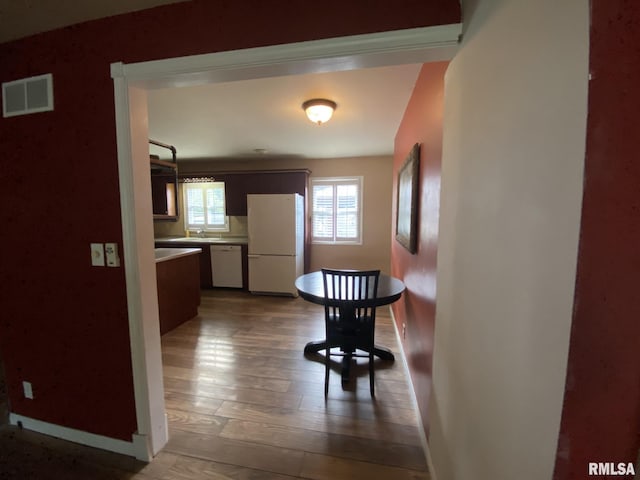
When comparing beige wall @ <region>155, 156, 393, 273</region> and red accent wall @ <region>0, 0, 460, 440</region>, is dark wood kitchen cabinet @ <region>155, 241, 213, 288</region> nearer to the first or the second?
beige wall @ <region>155, 156, 393, 273</region>

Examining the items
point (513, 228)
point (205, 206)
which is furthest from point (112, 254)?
point (205, 206)

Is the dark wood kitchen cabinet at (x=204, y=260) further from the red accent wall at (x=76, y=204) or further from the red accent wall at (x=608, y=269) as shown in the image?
the red accent wall at (x=608, y=269)

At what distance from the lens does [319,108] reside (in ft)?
7.14

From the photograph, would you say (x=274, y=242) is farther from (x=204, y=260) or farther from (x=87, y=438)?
(x=87, y=438)

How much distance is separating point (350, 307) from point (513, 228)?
148 cm

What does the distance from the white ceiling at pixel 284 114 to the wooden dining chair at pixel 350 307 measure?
4.74ft

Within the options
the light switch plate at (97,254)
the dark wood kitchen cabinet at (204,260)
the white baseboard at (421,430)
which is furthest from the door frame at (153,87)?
the dark wood kitchen cabinet at (204,260)

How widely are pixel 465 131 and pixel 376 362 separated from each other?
6.84 feet

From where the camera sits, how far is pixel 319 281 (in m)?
2.35

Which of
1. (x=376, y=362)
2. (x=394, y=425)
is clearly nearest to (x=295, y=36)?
(x=394, y=425)

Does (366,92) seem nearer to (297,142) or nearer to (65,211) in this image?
(297,142)

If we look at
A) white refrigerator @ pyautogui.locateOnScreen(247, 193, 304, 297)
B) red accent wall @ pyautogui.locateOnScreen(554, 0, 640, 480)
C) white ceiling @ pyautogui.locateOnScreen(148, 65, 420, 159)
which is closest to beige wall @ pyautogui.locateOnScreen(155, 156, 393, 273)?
white ceiling @ pyautogui.locateOnScreen(148, 65, 420, 159)

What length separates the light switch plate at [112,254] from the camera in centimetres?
129

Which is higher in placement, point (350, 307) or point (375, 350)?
point (350, 307)
